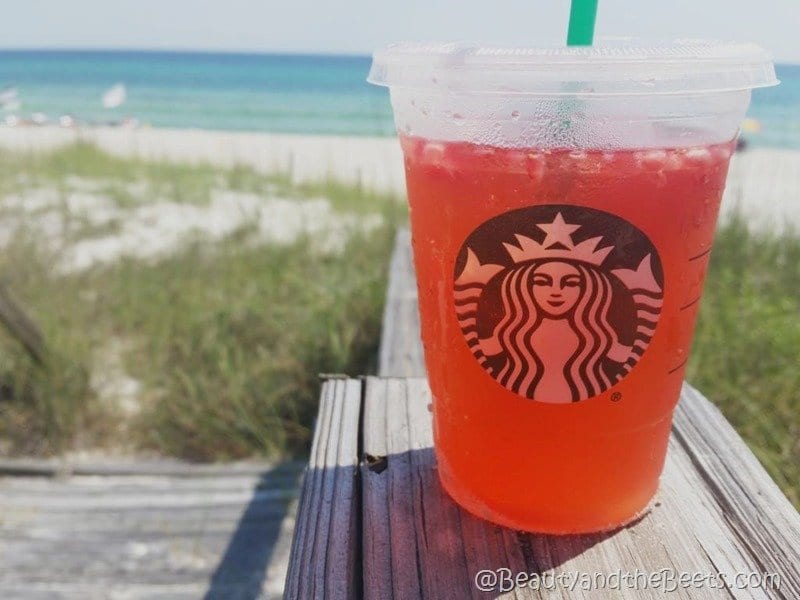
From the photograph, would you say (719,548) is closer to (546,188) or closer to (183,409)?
(546,188)

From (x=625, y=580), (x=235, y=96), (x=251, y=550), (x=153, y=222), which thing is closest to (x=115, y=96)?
(x=235, y=96)

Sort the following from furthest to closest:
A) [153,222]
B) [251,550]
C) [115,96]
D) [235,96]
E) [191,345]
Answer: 1. [235,96]
2. [115,96]
3. [153,222]
4. [191,345]
5. [251,550]

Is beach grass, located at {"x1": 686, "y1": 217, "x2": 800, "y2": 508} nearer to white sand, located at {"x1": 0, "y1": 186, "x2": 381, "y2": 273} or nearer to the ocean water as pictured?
white sand, located at {"x1": 0, "y1": 186, "x2": 381, "y2": 273}

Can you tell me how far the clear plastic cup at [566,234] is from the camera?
746 mm

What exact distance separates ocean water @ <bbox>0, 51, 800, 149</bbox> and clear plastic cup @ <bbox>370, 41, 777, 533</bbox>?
28.6 feet

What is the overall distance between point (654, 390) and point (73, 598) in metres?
1.56

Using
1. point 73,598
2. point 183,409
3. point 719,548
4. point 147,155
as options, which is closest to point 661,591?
point 719,548

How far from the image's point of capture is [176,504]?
7.16 ft

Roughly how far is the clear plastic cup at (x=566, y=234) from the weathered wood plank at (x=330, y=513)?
0.19m

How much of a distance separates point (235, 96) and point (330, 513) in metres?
25.0

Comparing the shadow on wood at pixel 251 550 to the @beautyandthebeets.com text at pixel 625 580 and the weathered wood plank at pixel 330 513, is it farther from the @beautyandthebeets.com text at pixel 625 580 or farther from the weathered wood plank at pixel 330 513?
the @beautyandthebeets.com text at pixel 625 580

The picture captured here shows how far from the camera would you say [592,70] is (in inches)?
28.6

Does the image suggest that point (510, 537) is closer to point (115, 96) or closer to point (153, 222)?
point (153, 222)

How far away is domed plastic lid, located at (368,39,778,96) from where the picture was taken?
0.72m
